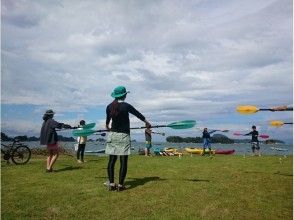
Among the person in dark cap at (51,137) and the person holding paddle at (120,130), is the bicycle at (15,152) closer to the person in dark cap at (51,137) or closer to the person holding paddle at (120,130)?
the person in dark cap at (51,137)

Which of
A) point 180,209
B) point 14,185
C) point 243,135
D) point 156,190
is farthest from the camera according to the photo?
point 243,135

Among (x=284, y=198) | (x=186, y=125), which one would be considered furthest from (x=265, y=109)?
(x=284, y=198)

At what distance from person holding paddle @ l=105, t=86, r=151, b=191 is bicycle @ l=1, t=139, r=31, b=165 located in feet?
31.8

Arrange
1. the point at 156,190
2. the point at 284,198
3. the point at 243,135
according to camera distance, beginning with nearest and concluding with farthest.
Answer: the point at 284,198
the point at 156,190
the point at 243,135

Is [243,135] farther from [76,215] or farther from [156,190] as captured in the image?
[76,215]

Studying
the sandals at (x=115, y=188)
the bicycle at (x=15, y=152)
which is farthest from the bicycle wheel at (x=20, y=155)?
the sandals at (x=115, y=188)

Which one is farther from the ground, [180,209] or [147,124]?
[147,124]

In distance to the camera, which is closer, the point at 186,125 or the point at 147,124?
the point at 147,124

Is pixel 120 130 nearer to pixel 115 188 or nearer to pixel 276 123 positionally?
pixel 115 188

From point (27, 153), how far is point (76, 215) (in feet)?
40.4

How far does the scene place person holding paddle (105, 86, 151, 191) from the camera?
10.5 metres

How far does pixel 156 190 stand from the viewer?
1025cm

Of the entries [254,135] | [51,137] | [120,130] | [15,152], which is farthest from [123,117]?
[254,135]

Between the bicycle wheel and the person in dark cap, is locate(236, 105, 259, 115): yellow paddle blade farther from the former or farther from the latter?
the bicycle wheel
